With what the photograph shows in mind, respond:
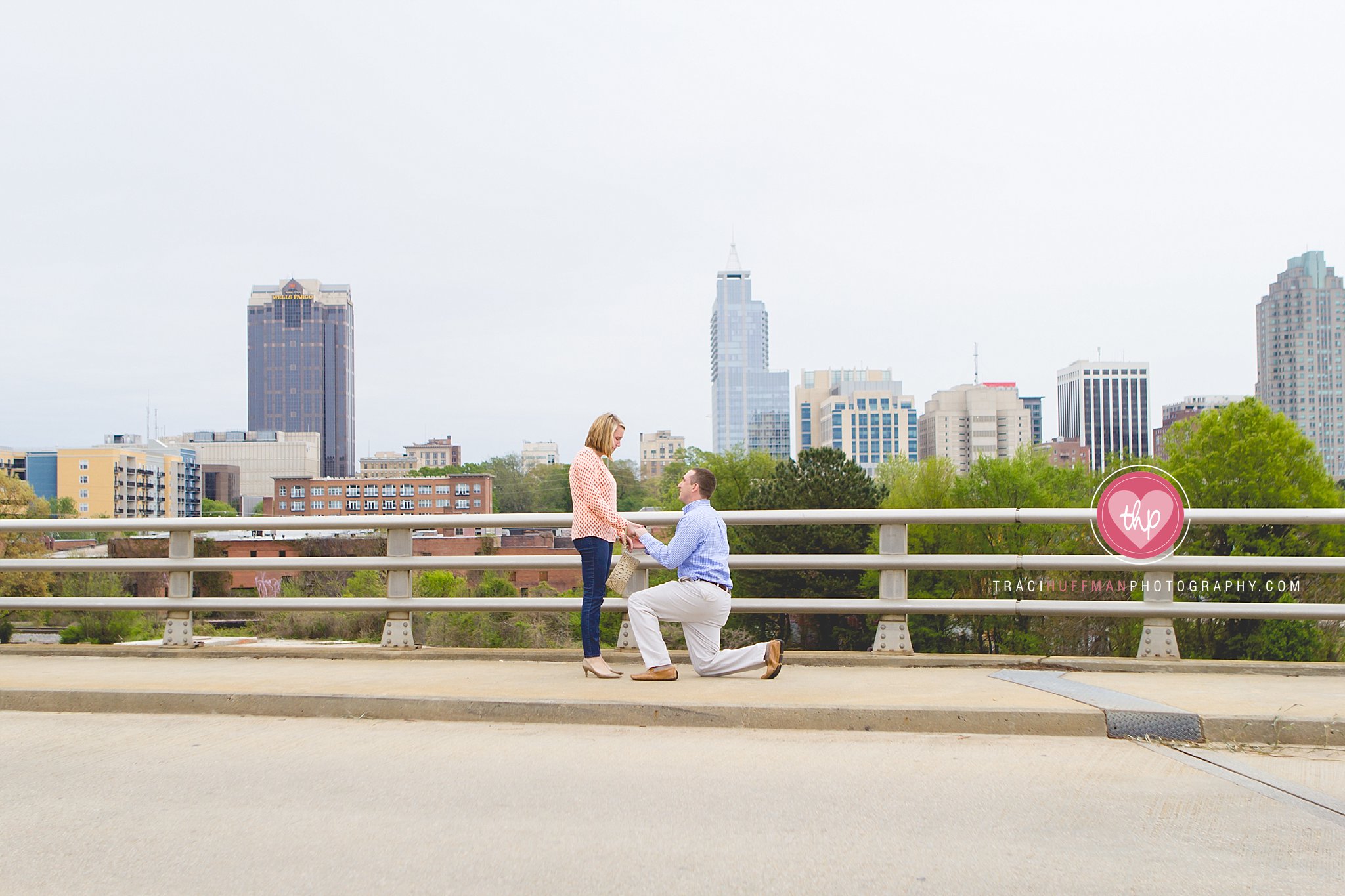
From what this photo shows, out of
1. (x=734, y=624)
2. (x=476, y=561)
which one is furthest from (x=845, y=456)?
(x=476, y=561)

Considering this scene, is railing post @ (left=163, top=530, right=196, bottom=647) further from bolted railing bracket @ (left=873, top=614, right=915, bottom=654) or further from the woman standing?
bolted railing bracket @ (left=873, top=614, right=915, bottom=654)

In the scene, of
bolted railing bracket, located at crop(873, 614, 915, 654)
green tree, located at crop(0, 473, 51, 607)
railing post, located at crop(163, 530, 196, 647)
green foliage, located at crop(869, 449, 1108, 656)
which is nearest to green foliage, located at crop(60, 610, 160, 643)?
green tree, located at crop(0, 473, 51, 607)

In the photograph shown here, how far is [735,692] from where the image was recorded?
6523 mm

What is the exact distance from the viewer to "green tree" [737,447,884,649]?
62.3 feet

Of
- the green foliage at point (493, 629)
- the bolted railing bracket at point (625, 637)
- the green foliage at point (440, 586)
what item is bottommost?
the green foliage at point (440, 586)

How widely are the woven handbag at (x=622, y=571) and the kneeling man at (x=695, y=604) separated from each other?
188 mm

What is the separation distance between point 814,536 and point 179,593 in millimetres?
13508

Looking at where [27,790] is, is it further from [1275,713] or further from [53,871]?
[1275,713]

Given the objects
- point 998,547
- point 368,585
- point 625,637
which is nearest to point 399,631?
point 625,637

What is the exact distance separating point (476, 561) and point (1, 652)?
4.34 metres

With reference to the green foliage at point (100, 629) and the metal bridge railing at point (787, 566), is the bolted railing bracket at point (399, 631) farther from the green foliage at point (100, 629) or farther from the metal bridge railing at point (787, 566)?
the green foliage at point (100, 629)

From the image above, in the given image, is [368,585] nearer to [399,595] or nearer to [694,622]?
[399,595]

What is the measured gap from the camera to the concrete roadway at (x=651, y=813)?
12.0ft

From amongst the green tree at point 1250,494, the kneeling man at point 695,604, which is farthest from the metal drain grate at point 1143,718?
the green tree at point 1250,494
